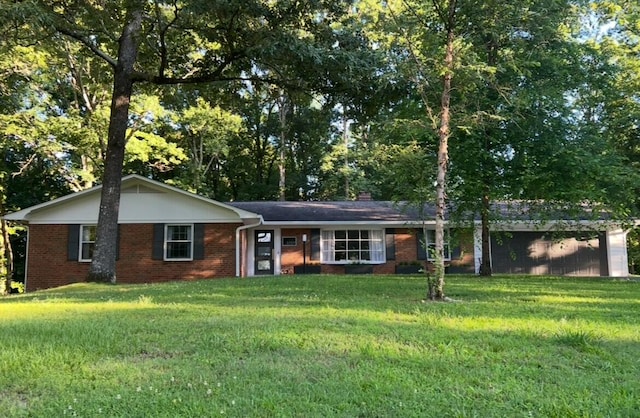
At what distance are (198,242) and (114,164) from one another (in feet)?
17.2

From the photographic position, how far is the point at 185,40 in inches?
577

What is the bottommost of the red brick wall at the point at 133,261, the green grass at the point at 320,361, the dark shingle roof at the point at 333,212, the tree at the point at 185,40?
the green grass at the point at 320,361

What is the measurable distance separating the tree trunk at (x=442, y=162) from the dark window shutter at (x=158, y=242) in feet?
40.7

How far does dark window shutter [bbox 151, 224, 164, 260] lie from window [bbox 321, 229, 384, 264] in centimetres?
653

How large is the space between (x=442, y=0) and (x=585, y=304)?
5856 millimetres

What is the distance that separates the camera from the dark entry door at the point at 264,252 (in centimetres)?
2064

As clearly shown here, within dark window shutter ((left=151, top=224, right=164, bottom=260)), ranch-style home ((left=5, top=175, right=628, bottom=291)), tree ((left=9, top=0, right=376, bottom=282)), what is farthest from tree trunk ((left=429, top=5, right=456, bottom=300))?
dark window shutter ((left=151, top=224, right=164, bottom=260))

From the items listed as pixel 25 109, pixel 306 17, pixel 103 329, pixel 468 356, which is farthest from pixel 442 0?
pixel 25 109

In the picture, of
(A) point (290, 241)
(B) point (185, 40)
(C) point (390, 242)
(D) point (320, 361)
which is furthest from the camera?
(A) point (290, 241)

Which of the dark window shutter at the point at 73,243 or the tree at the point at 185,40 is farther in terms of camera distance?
the dark window shutter at the point at 73,243

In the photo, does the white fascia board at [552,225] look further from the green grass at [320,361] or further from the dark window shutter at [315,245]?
the green grass at [320,361]

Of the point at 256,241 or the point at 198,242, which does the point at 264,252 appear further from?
the point at 198,242

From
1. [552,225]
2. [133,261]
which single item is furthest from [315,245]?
[552,225]

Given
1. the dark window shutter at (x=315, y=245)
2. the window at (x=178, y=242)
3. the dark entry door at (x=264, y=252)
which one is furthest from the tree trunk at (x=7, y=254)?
the dark window shutter at (x=315, y=245)
